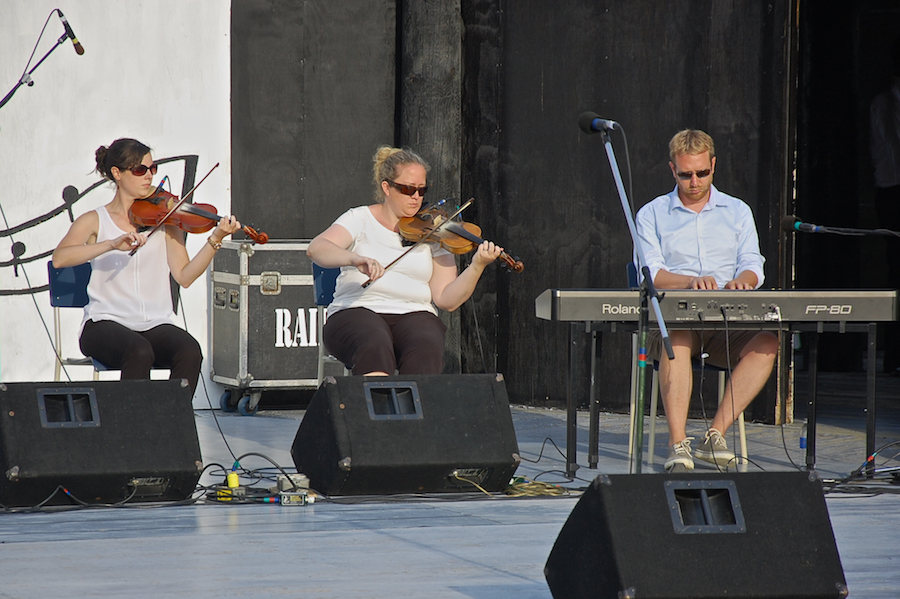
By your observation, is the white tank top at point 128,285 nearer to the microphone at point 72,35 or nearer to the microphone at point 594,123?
the microphone at point 72,35

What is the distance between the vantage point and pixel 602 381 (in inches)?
224

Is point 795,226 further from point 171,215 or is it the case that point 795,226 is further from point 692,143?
point 171,215

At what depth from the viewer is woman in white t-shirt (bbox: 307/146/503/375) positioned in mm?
4027

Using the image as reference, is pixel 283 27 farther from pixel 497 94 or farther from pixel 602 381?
pixel 602 381

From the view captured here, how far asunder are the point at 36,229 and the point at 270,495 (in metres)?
2.46

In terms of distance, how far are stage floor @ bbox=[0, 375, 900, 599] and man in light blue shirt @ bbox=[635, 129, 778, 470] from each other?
1.07 ft

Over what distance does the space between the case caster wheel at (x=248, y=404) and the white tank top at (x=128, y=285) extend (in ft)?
4.22

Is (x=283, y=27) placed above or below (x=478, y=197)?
above

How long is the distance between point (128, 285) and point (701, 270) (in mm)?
1992

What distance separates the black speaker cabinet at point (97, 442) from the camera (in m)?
3.16

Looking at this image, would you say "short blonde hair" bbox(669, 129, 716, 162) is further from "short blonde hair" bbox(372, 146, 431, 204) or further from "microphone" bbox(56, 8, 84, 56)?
"microphone" bbox(56, 8, 84, 56)

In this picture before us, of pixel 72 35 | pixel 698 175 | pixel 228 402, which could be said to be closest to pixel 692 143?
pixel 698 175

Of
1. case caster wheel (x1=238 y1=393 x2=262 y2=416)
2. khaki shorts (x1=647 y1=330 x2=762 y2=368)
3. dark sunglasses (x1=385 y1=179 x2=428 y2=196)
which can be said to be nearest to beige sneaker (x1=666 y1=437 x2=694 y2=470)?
khaki shorts (x1=647 y1=330 x2=762 y2=368)

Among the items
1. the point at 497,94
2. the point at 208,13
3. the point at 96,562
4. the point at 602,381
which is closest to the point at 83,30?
the point at 208,13
